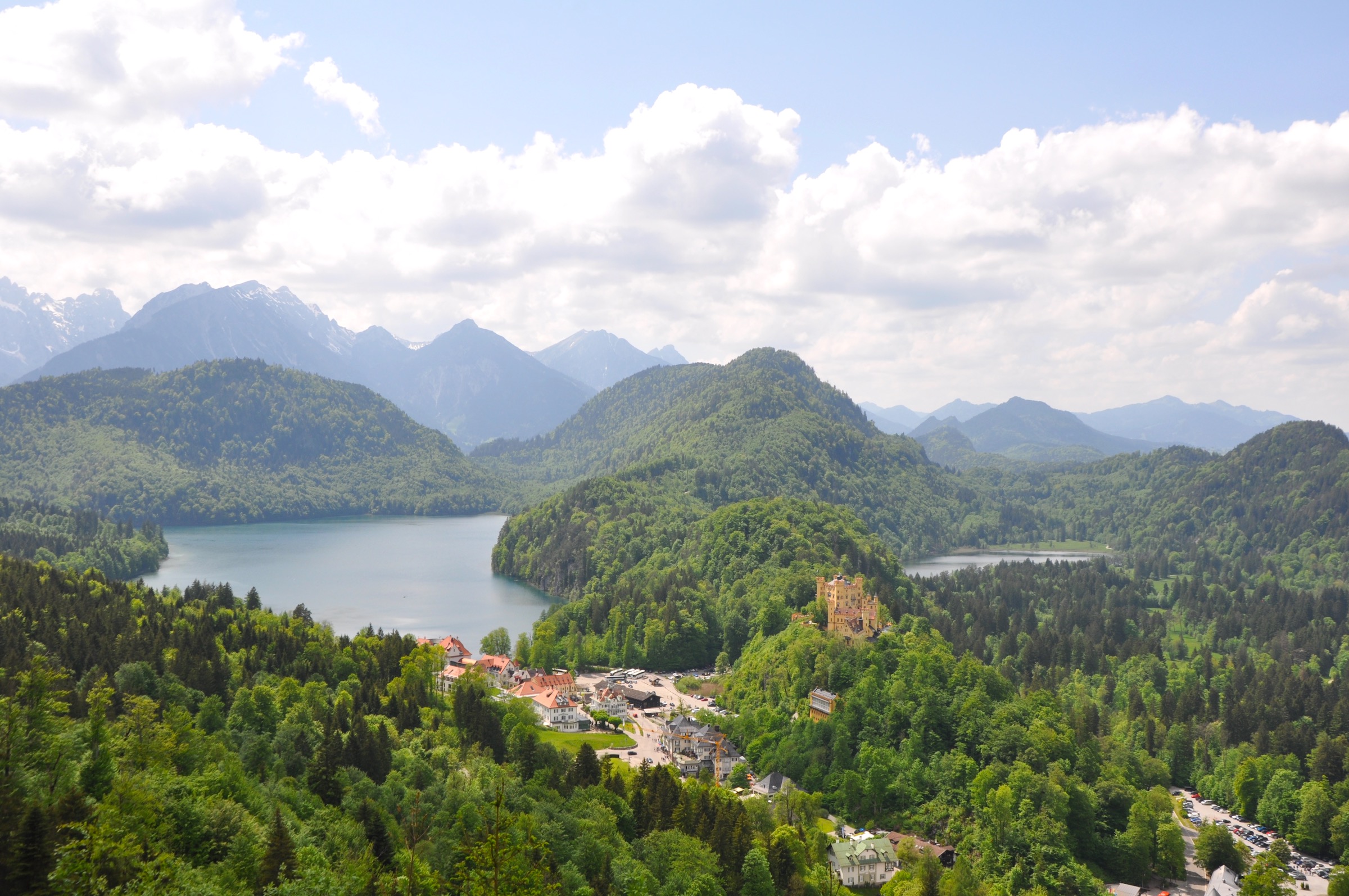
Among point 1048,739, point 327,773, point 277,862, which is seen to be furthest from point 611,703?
point 277,862

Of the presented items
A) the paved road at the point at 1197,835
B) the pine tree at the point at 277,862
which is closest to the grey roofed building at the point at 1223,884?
the paved road at the point at 1197,835

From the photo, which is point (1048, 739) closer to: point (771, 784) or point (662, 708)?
point (771, 784)

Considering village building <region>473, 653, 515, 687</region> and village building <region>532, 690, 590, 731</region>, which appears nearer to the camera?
village building <region>532, 690, 590, 731</region>

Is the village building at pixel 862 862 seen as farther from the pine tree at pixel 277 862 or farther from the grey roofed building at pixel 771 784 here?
the pine tree at pixel 277 862

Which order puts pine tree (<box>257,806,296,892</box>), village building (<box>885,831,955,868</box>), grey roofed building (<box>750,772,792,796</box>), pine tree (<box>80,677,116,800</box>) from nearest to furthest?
pine tree (<box>257,806,296,892</box>)
pine tree (<box>80,677,116,800</box>)
village building (<box>885,831,955,868</box>)
grey roofed building (<box>750,772,792,796</box>)

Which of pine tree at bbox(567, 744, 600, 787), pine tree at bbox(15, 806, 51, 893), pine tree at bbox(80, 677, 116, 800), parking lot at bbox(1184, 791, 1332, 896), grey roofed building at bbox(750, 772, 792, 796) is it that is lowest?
parking lot at bbox(1184, 791, 1332, 896)

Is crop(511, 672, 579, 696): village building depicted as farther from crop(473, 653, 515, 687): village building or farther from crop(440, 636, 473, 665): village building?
crop(440, 636, 473, 665): village building

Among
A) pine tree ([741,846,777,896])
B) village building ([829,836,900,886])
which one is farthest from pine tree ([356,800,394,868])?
village building ([829,836,900,886])
